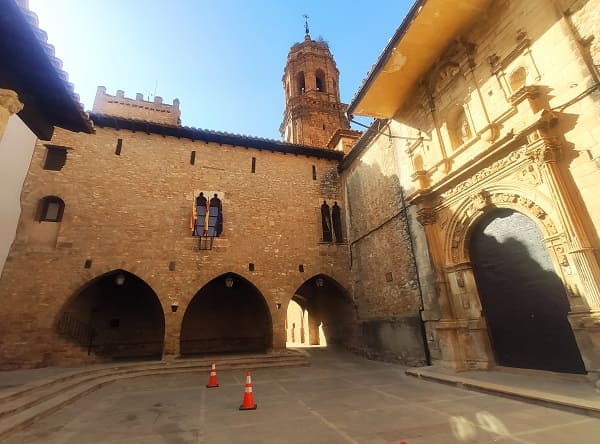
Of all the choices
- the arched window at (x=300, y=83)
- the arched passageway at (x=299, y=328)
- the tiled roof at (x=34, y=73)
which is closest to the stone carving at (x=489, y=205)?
the tiled roof at (x=34, y=73)

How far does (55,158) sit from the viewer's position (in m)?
11.5

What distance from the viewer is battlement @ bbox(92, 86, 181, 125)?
17203mm

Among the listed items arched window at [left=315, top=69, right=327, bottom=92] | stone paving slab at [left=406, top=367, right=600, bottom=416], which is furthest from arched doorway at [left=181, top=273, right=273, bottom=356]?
arched window at [left=315, top=69, right=327, bottom=92]

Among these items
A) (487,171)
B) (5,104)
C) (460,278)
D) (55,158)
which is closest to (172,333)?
(55,158)

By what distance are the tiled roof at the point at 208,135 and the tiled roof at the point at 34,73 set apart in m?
7.43

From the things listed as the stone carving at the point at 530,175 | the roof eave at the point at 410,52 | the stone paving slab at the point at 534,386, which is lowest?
the stone paving slab at the point at 534,386

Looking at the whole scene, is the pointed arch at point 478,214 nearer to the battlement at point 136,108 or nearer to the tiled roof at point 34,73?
the tiled roof at point 34,73

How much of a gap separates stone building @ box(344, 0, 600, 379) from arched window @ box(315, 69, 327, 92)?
678 inches

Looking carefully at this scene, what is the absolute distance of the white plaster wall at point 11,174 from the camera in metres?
8.83

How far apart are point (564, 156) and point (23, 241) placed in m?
15.3

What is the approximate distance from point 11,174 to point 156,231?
4.59 meters

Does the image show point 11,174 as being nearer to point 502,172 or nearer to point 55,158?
point 55,158

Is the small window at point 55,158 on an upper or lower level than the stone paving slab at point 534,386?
upper

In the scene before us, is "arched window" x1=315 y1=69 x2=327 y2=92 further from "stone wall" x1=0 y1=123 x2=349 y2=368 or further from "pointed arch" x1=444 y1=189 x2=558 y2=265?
"pointed arch" x1=444 y1=189 x2=558 y2=265
